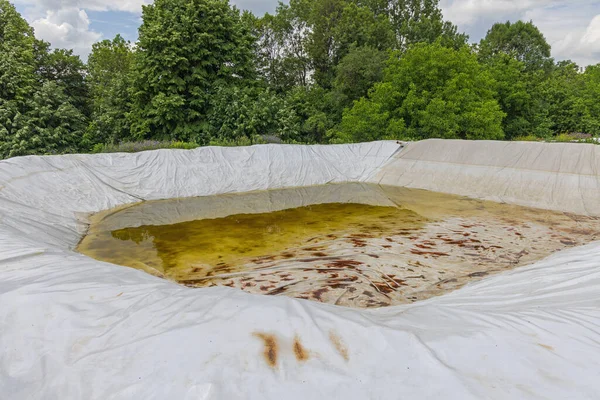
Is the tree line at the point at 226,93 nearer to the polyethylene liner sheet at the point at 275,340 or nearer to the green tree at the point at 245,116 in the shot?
the green tree at the point at 245,116

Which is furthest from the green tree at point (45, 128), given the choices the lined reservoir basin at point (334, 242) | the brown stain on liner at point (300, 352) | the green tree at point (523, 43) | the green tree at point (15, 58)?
the green tree at point (523, 43)

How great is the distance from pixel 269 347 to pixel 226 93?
473 inches

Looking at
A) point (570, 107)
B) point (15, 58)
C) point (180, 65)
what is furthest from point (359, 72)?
point (15, 58)

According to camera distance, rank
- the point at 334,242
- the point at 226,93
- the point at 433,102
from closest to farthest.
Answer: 1. the point at 334,242
2. the point at 433,102
3. the point at 226,93

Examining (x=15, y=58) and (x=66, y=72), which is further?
(x=66, y=72)

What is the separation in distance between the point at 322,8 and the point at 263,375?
18.5 meters

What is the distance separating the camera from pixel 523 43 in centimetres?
2208

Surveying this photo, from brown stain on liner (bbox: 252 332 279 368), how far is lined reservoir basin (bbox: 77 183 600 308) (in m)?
1.38

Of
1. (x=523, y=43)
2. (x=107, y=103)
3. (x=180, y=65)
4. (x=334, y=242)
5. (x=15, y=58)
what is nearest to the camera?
(x=334, y=242)

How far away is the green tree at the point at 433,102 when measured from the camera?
35.8 ft

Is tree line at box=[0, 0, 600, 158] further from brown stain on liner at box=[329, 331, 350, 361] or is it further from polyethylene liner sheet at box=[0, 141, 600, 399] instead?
brown stain on liner at box=[329, 331, 350, 361]

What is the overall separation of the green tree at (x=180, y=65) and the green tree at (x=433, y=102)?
17.3 ft

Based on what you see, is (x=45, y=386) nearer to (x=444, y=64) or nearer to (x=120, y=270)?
(x=120, y=270)

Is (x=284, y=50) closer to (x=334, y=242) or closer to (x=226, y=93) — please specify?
(x=226, y=93)
